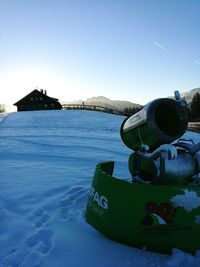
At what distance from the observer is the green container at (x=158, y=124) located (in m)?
3.12

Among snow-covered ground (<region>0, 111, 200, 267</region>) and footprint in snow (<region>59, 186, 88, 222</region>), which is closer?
snow-covered ground (<region>0, 111, 200, 267</region>)

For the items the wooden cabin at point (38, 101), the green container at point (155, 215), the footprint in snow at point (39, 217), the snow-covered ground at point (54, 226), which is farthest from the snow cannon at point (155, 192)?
the wooden cabin at point (38, 101)

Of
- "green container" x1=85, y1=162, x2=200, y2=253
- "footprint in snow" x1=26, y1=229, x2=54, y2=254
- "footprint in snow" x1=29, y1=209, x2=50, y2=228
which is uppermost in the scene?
"green container" x1=85, y1=162, x2=200, y2=253

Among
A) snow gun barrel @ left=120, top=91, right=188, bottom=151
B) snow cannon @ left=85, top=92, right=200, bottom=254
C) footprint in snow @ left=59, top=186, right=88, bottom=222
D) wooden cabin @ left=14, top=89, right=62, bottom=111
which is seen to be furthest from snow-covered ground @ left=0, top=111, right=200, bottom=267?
wooden cabin @ left=14, top=89, right=62, bottom=111

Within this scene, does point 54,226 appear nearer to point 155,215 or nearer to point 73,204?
point 73,204

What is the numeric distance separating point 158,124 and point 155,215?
3.14ft

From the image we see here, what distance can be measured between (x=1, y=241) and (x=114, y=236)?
98 cm

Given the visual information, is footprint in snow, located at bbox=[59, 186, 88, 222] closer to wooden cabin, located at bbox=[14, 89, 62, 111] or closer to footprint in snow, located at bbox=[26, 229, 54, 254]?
footprint in snow, located at bbox=[26, 229, 54, 254]

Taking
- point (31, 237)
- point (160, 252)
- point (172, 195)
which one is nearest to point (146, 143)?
point (172, 195)

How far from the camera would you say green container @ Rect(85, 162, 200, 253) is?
267 centimetres

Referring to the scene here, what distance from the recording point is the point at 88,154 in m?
8.12

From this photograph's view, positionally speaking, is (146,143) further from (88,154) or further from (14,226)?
(88,154)

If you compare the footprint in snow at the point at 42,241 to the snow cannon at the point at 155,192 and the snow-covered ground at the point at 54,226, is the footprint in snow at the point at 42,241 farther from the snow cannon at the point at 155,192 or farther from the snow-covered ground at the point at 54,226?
the snow cannon at the point at 155,192

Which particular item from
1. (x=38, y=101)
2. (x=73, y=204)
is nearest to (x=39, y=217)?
(x=73, y=204)
